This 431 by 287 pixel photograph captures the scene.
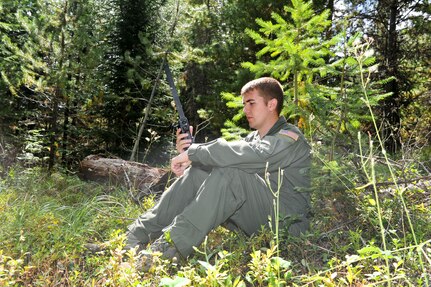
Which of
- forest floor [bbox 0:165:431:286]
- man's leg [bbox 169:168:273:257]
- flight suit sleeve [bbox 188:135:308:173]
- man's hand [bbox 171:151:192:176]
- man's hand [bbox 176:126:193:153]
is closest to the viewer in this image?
forest floor [bbox 0:165:431:286]

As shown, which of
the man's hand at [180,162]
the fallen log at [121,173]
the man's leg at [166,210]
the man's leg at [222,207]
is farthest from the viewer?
the fallen log at [121,173]

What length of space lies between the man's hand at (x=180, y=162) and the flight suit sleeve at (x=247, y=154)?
11 cm

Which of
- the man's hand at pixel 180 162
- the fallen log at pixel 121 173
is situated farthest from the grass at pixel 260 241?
the fallen log at pixel 121 173

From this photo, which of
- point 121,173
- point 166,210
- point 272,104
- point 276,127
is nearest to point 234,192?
point 166,210

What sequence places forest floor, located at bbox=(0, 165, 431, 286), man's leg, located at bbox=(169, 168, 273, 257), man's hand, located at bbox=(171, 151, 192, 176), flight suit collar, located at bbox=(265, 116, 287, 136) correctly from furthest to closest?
flight suit collar, located at bbox=(265, 116, 287, 136)
man's hand, located at bbox=(171, 151, 192, 176)
man's leg, located at bbox=(169, 168, 273, 257)
forest floor, located at bbox=(0, 165, 431, 286)

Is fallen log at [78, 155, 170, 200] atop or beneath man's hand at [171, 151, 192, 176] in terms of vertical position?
beneath

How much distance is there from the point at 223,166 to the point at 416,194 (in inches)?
64.3

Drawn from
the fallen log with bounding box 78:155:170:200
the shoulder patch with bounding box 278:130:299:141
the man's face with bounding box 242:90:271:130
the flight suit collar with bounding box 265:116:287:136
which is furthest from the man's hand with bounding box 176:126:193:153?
the fallen log with bounding box 78:155:170:200

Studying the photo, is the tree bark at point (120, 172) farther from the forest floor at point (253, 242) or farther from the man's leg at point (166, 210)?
the man's leg at point (166, 210)

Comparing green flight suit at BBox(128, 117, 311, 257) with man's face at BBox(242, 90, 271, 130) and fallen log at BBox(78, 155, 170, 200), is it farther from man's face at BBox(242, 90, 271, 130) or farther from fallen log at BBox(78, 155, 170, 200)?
fallen log at BBox(78, 155, 170, 200)

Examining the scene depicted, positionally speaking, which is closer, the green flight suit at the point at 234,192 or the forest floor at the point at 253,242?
the forest floor at the point at 253,242

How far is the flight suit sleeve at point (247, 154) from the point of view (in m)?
2.69

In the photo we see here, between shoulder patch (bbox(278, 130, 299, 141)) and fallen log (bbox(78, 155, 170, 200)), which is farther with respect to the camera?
fallen log (bbox(78, 155, 170, 200))

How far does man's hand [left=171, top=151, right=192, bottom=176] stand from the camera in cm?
Answer: 302
